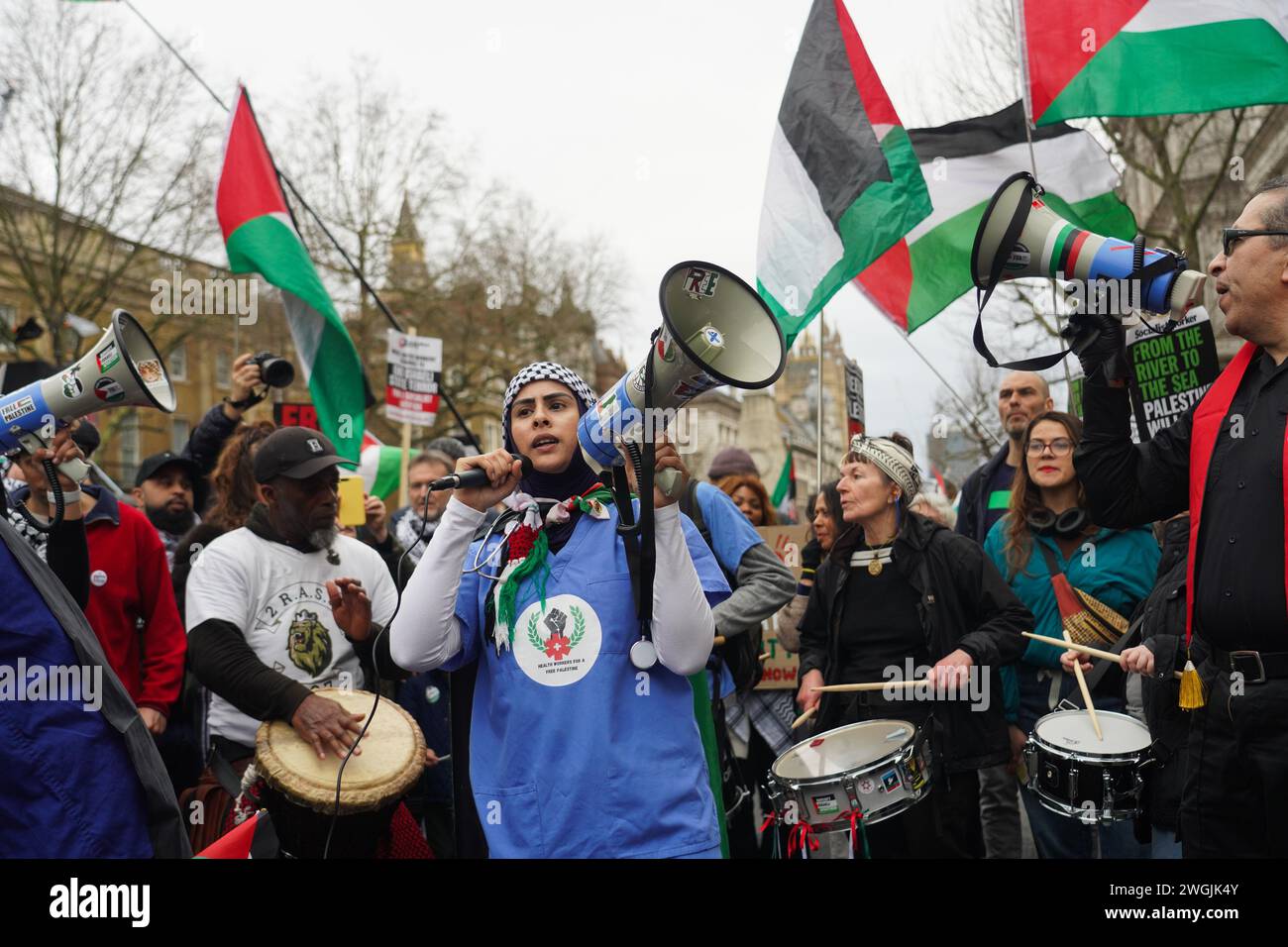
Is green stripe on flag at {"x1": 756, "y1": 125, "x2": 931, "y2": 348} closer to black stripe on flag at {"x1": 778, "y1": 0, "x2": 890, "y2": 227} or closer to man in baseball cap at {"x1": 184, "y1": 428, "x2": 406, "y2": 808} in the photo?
black stripe on flag at {"x1": 778, "y1": 0, "x2": 890, "y2": 227}

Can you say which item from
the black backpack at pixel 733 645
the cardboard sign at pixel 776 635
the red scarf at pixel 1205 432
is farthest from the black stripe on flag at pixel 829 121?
the red scarf at pixel 1205 432

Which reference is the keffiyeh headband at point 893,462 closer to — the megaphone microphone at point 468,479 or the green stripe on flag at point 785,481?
the megaphone microphone at point 468,479

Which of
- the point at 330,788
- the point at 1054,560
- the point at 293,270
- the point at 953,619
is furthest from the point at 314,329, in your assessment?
the point at 1054,560

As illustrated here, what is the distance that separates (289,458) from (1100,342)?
2854 millimetres

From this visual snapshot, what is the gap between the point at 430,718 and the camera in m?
5.23

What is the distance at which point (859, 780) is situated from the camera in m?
4.01

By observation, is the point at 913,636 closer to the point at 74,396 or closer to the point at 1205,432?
the point at 1205,432

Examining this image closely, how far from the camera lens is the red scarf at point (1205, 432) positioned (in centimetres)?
293

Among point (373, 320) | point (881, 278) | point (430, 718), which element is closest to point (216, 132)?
point (373, 320)

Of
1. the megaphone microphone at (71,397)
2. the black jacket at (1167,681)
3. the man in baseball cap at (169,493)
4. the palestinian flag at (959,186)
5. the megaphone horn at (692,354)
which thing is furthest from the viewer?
the palestinian flag at (959,186)

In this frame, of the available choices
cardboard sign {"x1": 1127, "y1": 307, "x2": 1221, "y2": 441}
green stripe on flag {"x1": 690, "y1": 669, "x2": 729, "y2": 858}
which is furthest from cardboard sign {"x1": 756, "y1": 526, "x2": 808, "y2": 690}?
green stripe on flag {"x1": 690, "y1": 669, "x2": 729, "y2": 858}

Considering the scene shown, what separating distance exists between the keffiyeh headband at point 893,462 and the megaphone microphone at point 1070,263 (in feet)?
5.37

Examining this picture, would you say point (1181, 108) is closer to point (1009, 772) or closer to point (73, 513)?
point (1009, 772)
